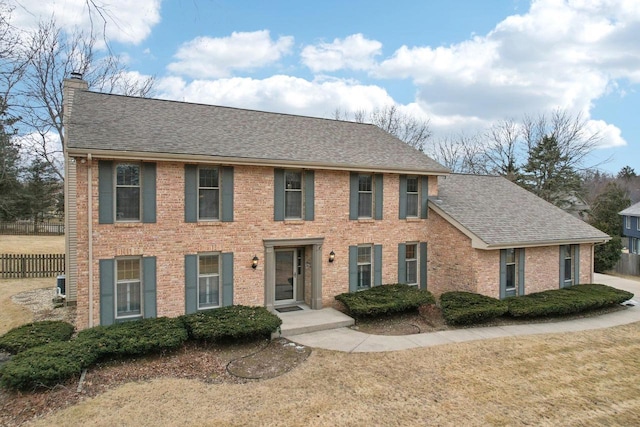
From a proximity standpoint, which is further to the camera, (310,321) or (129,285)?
(310,321)

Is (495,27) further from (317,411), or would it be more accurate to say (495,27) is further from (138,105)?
(317,411)

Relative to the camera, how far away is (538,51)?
1736 cm

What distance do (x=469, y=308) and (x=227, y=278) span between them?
24.3 feet

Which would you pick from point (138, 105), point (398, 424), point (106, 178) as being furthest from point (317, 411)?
point (138, 105)

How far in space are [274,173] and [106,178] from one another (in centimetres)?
459

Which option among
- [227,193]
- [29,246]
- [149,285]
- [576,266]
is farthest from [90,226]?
[29,246]

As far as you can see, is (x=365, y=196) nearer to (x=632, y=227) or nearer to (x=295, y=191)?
(x=295, y=191)

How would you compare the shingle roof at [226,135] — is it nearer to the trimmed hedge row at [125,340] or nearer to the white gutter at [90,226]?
the white gutter at [90,226]

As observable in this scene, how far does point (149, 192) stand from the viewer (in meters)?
10.2

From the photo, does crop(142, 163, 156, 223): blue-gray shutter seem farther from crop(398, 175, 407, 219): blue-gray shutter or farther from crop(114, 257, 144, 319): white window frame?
crop(398, 175, 407, 219): blue-gray shutter

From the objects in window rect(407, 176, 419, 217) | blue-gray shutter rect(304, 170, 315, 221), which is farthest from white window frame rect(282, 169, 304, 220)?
window rect(407, 176, 419, 217)

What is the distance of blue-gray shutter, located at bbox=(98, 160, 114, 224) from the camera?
969cm

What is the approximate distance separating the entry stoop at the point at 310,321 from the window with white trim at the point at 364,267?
160 cm

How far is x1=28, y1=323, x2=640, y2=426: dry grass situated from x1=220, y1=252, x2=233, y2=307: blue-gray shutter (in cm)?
334
